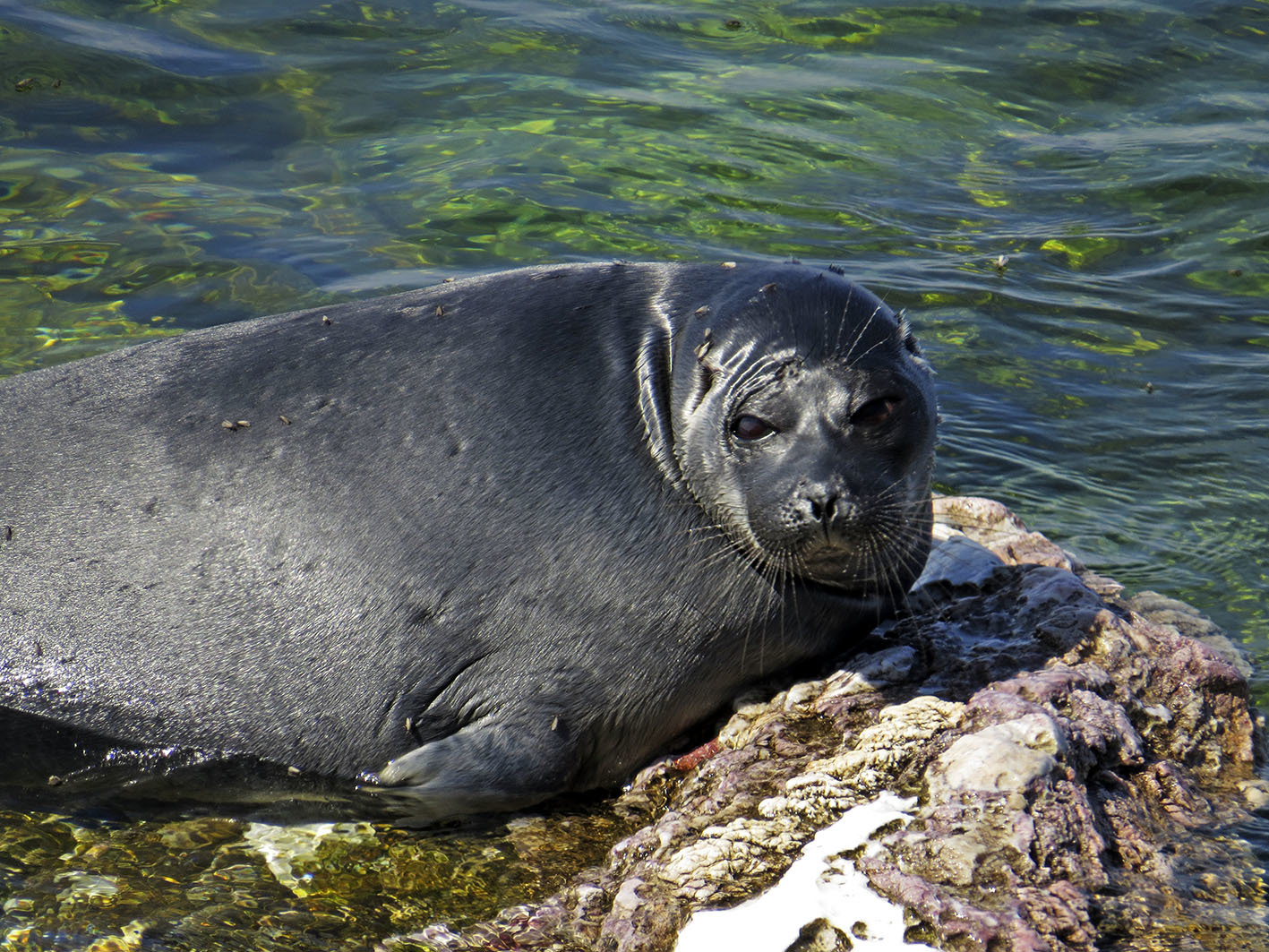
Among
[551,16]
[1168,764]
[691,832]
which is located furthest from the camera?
[551,16]

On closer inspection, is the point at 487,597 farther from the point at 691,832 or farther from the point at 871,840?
the point at 871,840

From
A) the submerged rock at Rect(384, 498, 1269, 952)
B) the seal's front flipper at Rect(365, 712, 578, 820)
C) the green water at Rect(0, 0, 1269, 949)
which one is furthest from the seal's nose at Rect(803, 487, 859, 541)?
the green water at Rect(0, 0, 1269, 949)

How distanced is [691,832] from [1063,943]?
107cm

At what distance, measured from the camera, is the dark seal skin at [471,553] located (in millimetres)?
4473

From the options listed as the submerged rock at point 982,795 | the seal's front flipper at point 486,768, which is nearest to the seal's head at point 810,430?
the submerged rock at point 982,795

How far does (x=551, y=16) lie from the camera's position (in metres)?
12.6

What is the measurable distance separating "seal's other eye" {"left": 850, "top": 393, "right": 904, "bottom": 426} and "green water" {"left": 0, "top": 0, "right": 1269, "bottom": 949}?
6.78ft

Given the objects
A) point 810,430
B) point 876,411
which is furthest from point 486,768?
point 876,411

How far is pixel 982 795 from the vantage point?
12.3ft

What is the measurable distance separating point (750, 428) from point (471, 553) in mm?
981

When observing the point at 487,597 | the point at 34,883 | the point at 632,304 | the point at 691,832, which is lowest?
the point at 34,883

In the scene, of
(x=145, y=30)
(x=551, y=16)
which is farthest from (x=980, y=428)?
(x=145, y=30)

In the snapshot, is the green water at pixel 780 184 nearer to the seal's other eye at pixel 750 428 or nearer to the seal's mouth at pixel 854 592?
the seal's mouth at pixel 854 592

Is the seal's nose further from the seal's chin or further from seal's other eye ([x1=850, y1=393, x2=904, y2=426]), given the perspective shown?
seal's other eye ([x1=850, y1=393, x2=904, y2=426])
